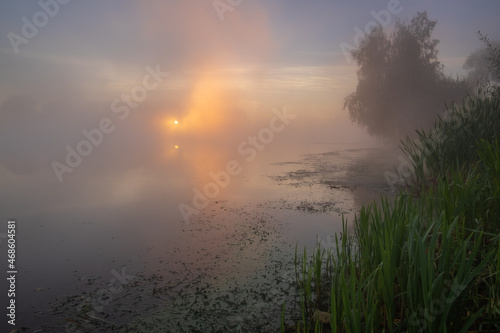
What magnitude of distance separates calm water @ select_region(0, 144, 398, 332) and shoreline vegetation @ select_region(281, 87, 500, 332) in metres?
0.90

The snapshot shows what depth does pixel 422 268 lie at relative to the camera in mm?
2270

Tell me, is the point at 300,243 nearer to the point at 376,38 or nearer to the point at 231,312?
the point at 231,312

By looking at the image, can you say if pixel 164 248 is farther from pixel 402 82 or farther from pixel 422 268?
pixel 402 82

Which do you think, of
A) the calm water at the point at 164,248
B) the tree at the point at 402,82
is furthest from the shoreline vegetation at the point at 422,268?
the tree at the point at 402,82

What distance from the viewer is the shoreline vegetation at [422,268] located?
7.55ft

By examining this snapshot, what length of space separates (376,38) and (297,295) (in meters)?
30.7

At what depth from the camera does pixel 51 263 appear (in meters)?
5.74

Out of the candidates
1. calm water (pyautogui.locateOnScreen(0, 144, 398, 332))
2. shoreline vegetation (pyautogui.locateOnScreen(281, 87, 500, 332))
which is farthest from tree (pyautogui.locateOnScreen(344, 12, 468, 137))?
shoreline vegetation (pyautogui.locateOnScreen(281, 87, 500, 332))

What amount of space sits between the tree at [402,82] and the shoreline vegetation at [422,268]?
72.6 feet

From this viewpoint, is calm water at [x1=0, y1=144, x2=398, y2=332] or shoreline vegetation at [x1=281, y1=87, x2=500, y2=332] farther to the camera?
calm water at [x1=0, y1=144, x2=398, y2=332]

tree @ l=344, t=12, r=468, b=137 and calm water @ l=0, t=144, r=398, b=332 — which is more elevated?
tree @ l=344, t=12, r=468, b=137

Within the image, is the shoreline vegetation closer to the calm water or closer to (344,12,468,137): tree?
the calm water

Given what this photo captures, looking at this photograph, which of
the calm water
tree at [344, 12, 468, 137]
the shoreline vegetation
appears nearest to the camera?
the shoreline vegetation

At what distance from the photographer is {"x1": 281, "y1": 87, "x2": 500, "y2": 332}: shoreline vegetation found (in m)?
2.30
